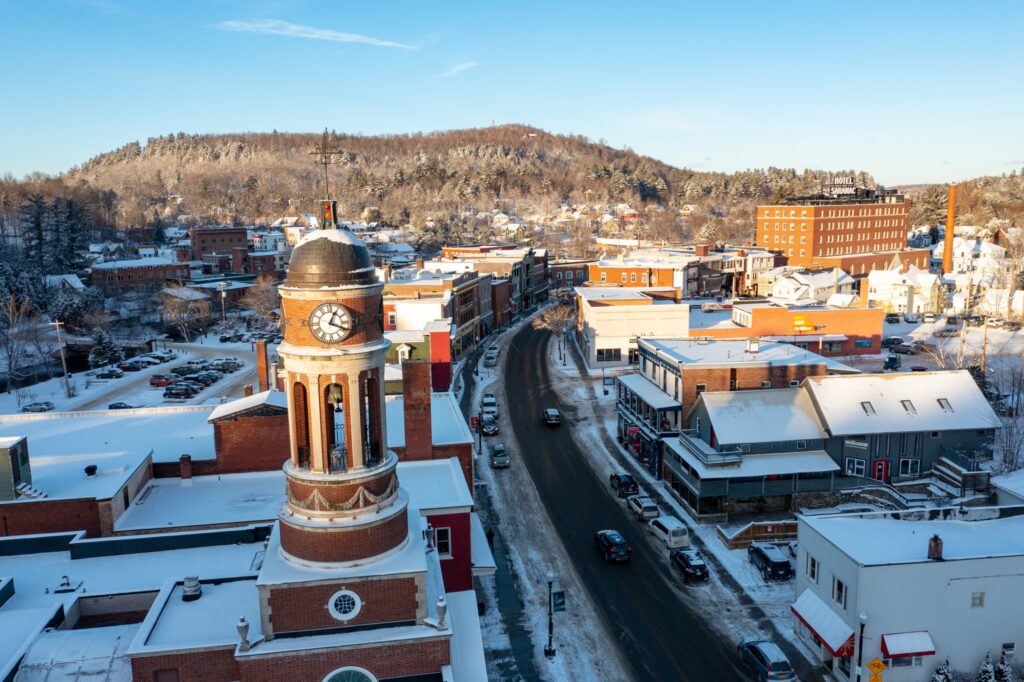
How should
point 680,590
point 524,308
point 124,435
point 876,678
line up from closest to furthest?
point 876,678 → point 680,590 → point 124,435 → point 524,308

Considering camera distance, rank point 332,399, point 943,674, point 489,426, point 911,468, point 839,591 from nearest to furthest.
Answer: point 332,399
point 943,674
point 839,591
point 911,468
point 489,426

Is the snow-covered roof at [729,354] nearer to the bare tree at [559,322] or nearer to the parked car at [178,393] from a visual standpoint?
the bare tree at [559,322]

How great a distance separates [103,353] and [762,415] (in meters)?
66.6

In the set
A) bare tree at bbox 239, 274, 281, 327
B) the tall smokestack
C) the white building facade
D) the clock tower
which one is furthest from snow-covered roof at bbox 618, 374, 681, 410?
the tall smokestack

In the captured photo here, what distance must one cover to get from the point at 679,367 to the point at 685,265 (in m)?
61.6

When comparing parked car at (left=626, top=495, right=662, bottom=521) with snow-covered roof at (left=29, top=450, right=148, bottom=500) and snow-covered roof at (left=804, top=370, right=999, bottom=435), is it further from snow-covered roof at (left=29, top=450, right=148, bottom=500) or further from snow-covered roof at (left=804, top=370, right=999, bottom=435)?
snow-covered roof at (left=29, top=450, right=148, bottom=500)

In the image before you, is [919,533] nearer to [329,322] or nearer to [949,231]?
[329,322]

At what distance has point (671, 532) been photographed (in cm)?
3195

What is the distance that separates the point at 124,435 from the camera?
31.1m

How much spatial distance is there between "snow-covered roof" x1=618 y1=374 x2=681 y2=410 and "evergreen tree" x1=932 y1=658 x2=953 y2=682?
65.2 ft

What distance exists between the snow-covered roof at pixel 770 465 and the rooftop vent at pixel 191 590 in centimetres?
2329

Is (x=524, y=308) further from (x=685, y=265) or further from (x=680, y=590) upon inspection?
(x=680, y=590)

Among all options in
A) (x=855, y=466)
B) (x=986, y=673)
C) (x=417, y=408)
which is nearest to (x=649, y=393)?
(x=855, y=466)

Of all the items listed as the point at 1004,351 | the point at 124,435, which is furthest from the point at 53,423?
the point at 1004,351
